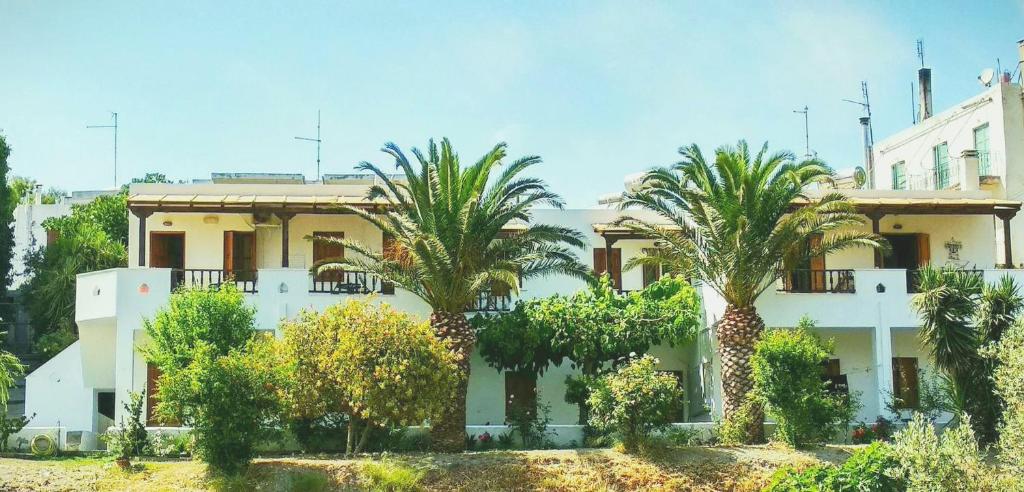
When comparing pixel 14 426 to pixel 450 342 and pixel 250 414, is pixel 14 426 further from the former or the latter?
pixel 450 342

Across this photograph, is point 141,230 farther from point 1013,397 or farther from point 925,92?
point 925,92

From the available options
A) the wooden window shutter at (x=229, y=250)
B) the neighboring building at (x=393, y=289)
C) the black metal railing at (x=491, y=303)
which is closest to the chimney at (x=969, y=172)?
the neighboring building at (x=393, y=289)

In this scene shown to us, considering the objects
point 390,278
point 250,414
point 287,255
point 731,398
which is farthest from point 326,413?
point 731,398

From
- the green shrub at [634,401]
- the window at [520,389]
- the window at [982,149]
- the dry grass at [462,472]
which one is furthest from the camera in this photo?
the window at [982,149]

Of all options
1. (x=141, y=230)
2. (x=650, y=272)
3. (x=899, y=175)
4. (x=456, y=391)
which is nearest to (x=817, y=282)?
(x=650, y=272)

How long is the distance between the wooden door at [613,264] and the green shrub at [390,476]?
1133 centimetres

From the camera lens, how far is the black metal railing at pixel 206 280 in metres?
30.5

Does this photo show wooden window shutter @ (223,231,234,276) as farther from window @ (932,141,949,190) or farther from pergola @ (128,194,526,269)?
window @ (932,141,949,190)

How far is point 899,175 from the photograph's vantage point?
147ft

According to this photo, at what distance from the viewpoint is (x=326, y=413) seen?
2670cm

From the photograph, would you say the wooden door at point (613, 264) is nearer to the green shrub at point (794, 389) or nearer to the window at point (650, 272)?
the window at point (650, 272)

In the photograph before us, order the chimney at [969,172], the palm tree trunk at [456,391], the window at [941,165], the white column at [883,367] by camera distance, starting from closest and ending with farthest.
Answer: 1. the palm tree trunk at [456,391]
2. the white column at [883,367]
3. the chimney at [969,172]
4. the window at [941,165]

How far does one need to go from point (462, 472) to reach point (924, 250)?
17.5 metres

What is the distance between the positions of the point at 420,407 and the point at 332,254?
936 cm
